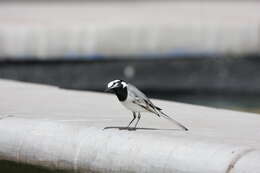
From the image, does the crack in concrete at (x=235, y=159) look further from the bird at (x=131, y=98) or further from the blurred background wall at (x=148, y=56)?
the blurred background wall at (x=148, y=56)

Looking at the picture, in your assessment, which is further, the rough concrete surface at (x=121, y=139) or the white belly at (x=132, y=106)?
the white belly at (x=132, y=106)

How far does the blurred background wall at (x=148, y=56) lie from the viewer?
9523 millimetres

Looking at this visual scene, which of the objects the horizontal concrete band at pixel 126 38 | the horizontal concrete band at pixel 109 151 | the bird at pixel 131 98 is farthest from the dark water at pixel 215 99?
the horizontal concrete band at pixel 109 151

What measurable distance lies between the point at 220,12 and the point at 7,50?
3.10 metres

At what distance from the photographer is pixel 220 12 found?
11.3m

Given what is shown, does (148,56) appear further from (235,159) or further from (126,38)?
(235,159)

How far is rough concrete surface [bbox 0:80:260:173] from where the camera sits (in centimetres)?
360

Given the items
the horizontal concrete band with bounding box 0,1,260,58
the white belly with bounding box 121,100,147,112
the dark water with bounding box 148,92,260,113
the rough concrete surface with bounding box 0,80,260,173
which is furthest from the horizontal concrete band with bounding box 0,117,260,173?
the dark water with bounding box 148,92,260,113

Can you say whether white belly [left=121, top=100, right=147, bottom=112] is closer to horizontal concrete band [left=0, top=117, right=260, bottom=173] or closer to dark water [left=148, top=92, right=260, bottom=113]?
horizontal concrete band [left=0, top=117, right=260, bottom=173]

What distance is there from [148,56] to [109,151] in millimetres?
5757

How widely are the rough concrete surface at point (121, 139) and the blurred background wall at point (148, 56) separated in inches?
169

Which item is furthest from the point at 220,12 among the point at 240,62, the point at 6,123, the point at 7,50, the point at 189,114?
→ the point at 6,123

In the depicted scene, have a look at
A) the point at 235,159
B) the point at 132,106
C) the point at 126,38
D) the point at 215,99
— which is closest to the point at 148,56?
the point at 126,38

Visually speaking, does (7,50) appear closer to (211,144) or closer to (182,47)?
(182,47)
